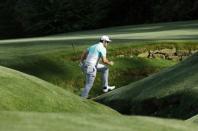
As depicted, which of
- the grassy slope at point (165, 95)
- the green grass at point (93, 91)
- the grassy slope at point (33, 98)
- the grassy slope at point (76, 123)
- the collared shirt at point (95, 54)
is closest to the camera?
the grassy slope at point (76, 123)

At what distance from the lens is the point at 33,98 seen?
11.5 m

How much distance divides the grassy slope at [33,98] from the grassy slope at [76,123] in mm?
2822

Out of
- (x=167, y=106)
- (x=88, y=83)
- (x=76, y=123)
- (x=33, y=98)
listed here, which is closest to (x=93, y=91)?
(x=88, y=83)

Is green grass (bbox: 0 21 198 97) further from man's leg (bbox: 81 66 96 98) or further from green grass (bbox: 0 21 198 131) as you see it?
man's leg (bbox: 81 66 96 98)

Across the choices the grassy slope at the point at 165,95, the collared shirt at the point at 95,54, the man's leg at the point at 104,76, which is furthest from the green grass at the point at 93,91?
the collared shirt at the point at 95,54

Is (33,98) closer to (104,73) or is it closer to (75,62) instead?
(104,73)

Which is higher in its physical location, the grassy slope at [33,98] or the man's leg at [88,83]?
the grassy slope at [33,98]

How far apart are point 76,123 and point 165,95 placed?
28.0 ft

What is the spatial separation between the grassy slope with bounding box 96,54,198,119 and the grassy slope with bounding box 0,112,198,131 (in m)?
5.39

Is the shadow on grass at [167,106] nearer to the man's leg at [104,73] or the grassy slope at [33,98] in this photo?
the grassy slope at [33,98]

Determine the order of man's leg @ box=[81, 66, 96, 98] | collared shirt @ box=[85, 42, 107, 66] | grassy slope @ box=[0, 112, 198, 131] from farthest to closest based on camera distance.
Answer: collared shirt @ box=[85, 42, 107, 66]
man's leg @ box=[81, 66, 96, 98]
grassy slope @ box=[0, 112, 198, 131]

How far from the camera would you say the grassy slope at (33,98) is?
11.2m

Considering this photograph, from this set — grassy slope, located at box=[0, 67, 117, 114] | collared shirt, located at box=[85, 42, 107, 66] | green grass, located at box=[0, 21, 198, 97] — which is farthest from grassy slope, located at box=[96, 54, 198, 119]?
green grass, located at box=[0, 21, 198, 97]

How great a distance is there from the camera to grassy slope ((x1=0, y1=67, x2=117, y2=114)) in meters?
11.2
